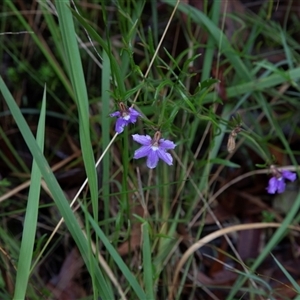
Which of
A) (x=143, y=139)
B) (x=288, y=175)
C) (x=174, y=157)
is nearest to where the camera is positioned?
(x=143, y=139)

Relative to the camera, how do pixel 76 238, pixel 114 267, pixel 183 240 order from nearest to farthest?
pixel 76 238, pixel 114 267, pixel 183 240

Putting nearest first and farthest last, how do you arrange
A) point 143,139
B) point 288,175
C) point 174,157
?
1. point 143,139
2. point 288,175
3. point 174,157

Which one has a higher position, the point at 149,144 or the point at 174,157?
the point at 149,144

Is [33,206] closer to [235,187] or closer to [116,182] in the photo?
[116,182]

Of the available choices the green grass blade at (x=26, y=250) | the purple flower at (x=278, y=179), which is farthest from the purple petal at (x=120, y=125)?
the purple flower at (x=278, y=179)

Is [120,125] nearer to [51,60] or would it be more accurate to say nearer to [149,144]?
[149,144]

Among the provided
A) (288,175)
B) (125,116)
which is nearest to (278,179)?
(288,175)

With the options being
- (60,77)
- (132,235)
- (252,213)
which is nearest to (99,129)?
(60,77)

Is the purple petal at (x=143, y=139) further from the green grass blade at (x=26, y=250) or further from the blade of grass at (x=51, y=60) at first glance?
the blade of grass at (x=51, y=60)
